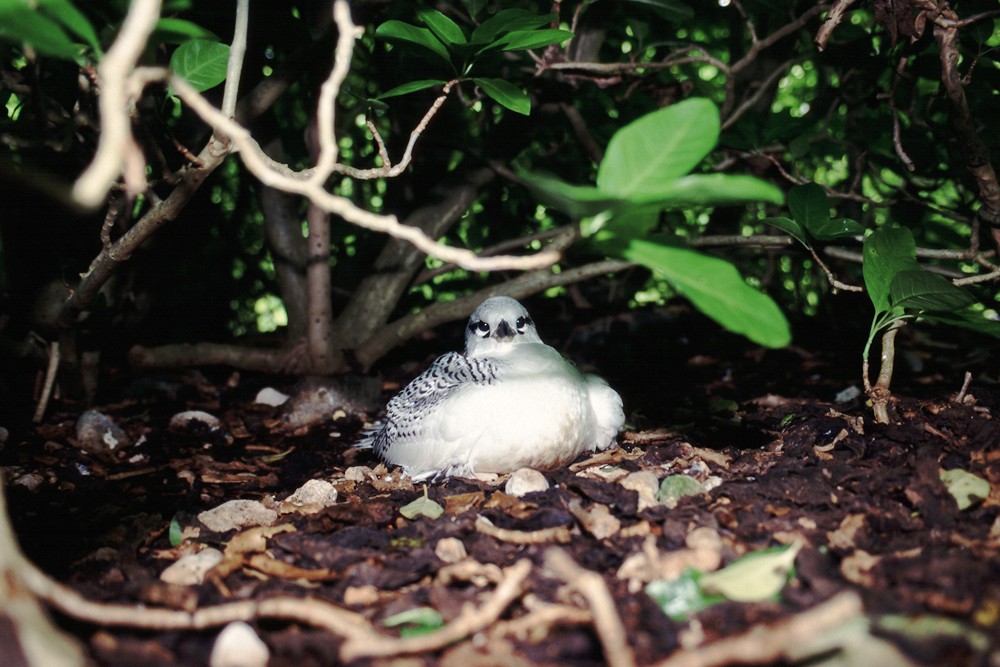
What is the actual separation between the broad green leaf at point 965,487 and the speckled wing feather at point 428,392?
1564 millimetres

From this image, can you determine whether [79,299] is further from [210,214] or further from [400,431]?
[210,214]

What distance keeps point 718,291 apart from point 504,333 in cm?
188

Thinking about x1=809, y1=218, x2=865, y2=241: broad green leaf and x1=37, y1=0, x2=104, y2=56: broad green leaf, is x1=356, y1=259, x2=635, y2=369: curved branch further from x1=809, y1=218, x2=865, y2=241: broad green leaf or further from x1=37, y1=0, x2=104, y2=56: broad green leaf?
x1=37, y1=0, x2=104, y2=56: broad green leaf

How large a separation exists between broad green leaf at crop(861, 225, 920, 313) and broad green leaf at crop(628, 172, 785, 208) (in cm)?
111

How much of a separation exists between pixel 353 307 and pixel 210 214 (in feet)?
5.98

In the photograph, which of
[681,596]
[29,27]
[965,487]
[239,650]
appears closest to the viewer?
[29,27]

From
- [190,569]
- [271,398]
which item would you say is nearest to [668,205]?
[190,569]

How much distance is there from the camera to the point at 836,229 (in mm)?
2412

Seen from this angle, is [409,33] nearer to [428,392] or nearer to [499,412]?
[499,412]

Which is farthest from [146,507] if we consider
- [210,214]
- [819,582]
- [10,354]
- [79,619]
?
[210,214]

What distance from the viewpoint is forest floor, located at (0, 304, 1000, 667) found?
127cm

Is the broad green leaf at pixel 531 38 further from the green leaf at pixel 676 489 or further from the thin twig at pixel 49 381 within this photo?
the thin twig at pixel 49 381

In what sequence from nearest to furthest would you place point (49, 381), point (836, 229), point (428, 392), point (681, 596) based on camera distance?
point (681, 596) → point (836, 229) → point (428, 392) → point (49, 381)

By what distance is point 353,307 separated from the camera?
4441 mm
